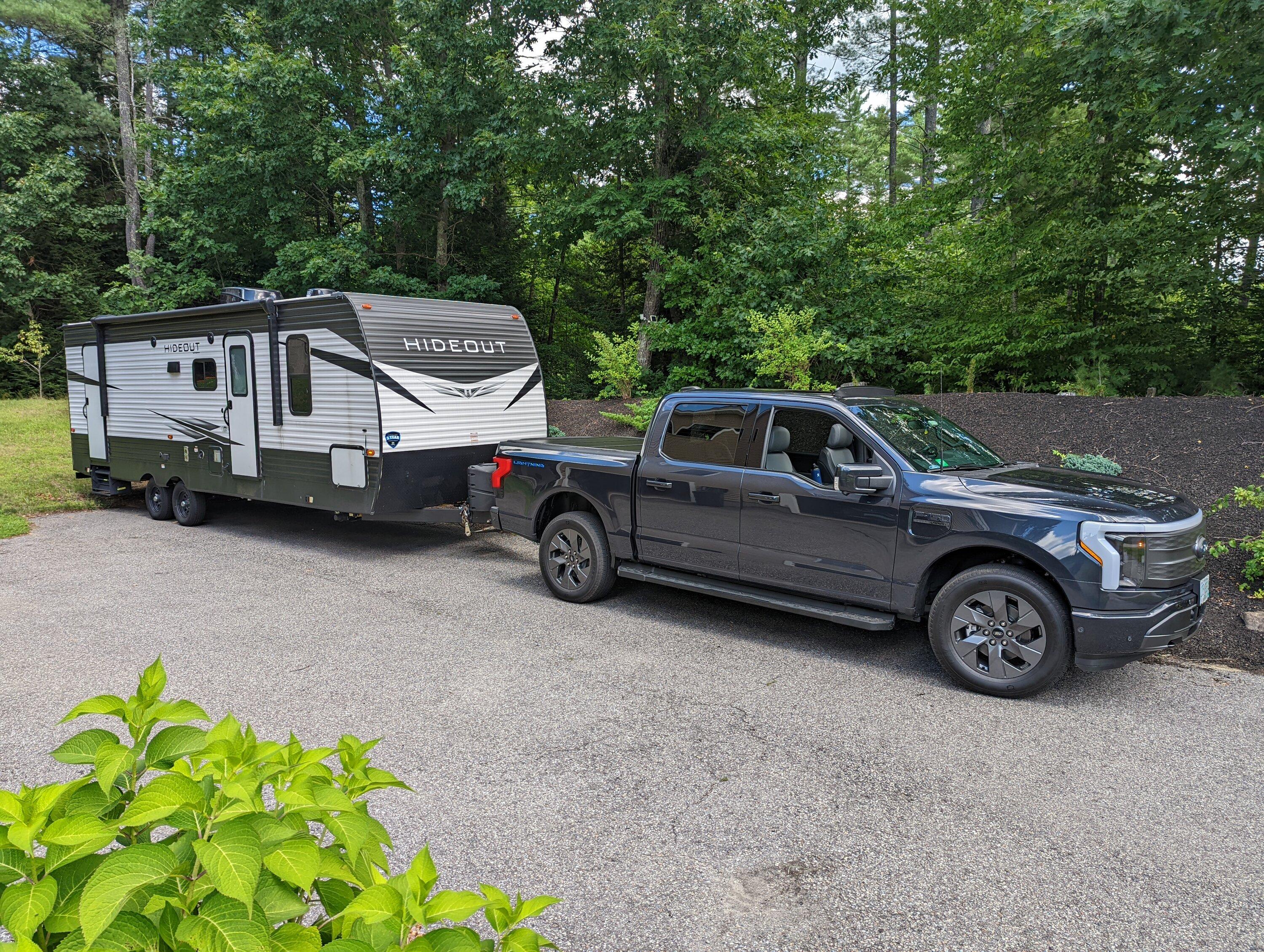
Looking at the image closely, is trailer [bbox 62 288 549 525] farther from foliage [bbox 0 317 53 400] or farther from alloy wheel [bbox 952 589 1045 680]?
foliage [bbox 0 317 53 400]

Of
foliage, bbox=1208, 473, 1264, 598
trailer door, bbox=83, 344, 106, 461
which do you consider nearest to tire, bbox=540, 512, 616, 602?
foliage, bbox=1208, 473, 1264, 598

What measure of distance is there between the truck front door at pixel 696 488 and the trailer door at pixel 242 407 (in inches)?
222

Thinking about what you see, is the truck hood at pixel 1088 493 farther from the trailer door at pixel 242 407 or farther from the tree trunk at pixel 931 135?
the tree trunk at pixel 931 135

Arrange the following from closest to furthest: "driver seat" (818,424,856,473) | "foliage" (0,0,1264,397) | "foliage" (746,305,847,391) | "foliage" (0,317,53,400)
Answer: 1. "driver seat" (818,424,856,473)
2. "foliage" (0,0,1264,397)
3. "foliage" (746,305,847,391)
4. "foliage" (0,317,53,400)

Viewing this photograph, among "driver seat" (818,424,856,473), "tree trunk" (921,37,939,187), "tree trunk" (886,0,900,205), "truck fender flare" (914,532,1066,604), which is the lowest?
"truck fender flare" (914,532,1066,604)

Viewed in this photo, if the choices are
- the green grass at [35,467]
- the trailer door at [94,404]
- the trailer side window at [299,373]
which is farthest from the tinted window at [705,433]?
the trailer door at [94,404]

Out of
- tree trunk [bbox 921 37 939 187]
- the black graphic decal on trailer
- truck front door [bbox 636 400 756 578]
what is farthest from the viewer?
tree trunk [bbox 921 37 939 187]

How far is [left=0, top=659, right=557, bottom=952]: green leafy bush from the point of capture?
1.02 m

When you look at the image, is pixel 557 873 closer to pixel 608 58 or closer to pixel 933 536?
→ pixel 933 536

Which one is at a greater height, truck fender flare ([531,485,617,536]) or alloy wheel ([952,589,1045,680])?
truck fender flare ([531,485,617,536])

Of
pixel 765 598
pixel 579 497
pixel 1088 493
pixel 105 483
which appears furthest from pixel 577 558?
pixel 105 483

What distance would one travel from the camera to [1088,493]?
16.8ft

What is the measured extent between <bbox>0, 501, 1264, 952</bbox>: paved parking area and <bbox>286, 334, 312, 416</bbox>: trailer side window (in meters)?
2.58

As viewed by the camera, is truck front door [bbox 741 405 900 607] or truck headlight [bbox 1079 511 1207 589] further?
truck front door [bbox 741 405 900 607]
